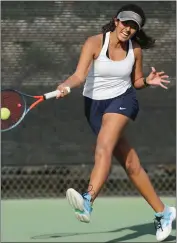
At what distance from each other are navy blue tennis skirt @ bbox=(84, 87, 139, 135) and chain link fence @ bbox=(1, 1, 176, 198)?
1.55 metres

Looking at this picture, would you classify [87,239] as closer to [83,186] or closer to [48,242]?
[48,242]

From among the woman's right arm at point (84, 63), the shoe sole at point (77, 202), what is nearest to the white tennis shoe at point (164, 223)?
the shoe sole at point (77, 202)

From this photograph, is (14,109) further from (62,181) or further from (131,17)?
(62,181)

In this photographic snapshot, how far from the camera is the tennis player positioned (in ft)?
14.3

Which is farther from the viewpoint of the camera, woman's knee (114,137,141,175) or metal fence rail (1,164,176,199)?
metal fence rail (1,164,176,199)

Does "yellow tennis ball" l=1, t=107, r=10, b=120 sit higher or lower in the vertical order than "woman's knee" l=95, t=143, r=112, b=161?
higher

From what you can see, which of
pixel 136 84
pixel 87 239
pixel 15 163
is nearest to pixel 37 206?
pixel 15 163

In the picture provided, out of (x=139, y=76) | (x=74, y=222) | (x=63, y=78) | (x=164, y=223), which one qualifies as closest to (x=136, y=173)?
(x=164, y=223)

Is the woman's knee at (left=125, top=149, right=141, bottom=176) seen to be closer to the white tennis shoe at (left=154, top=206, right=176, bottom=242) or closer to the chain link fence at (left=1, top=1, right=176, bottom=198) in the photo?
the white tennis shoe at (left=154, top=206, right=176, bottom=242)

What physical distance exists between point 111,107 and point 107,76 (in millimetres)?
168

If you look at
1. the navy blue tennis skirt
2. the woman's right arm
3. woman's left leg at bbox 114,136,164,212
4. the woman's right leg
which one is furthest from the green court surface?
the woman's right arm

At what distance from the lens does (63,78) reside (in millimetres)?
6117

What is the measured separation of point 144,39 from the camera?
15.1ft

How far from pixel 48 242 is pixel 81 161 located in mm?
1521
